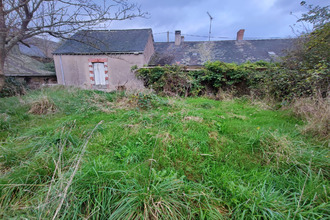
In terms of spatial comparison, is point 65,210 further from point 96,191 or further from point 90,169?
point 90,169

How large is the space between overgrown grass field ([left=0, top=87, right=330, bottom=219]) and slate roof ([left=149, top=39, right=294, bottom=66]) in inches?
347

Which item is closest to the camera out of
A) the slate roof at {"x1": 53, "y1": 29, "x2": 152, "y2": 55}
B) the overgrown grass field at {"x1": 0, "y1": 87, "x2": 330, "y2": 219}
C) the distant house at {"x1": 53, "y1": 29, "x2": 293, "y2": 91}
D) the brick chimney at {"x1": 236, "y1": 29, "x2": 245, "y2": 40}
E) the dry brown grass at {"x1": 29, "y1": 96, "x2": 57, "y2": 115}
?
the overgrown grass field at {"x1": 0, "y1": 87, "x2": 330, "y2": 219}

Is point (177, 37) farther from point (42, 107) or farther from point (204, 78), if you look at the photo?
point (42, 107)

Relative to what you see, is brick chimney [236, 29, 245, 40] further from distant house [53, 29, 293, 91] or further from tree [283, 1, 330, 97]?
tree [283, 1, 330, 97]

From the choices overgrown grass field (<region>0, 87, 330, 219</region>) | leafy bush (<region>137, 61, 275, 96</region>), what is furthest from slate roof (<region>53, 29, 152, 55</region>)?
overgrown grass field (<region>0, 87, 330, 219</region>)

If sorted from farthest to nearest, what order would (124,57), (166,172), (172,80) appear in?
(124,57), (172,80), (166,172)

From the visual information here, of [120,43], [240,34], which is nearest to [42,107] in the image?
[120,43]

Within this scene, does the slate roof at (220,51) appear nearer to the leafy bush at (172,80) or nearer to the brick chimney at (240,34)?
the brick chimney at (240,34)

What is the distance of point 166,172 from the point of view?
5.39 feet

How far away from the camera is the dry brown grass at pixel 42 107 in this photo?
3.96 m

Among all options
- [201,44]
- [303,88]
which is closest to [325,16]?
[303,88]

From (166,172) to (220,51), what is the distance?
12.6m

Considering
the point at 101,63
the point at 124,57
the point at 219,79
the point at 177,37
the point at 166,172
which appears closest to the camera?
the point at 166,172

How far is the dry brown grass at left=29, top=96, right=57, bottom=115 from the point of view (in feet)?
13.0
